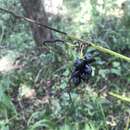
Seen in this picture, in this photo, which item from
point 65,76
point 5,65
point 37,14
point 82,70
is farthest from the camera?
point 5,65

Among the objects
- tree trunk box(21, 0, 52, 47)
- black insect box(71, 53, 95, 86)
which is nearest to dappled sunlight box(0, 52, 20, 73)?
tree trunk box(21, 0, 52, 47)

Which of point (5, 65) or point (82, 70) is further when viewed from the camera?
point (5, 65)

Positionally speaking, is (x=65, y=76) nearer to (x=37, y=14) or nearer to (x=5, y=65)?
(x=37, y=14)

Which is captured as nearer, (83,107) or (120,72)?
Answer: (83,107)

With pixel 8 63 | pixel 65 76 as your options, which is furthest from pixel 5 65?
pixel 65 76

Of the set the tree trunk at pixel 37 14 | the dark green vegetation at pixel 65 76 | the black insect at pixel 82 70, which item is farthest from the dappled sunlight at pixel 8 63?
the black insect at pixel 82 70

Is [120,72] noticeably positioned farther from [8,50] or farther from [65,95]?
[8,50]

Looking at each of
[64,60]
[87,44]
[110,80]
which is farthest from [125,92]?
[87,44]
